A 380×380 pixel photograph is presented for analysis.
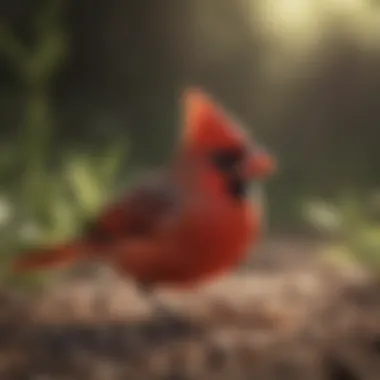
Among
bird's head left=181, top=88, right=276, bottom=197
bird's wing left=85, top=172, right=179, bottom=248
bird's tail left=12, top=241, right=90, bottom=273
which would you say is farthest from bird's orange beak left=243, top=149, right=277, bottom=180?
bird's tail left=12, top=241, right=90, bottom=273

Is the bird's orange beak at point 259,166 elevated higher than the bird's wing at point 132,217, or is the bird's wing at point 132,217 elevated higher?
the bird's orange beak at point 259,166

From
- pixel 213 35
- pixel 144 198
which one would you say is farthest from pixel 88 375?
pixel 213 35

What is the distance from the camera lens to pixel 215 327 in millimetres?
1176

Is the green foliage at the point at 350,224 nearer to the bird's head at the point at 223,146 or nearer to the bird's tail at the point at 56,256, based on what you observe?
the bird's head at the point at 223,146

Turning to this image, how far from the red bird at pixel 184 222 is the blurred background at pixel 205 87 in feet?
0.13

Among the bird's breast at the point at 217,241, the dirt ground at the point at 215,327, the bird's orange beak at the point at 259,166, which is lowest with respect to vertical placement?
the dirt ground at the point at 215,327

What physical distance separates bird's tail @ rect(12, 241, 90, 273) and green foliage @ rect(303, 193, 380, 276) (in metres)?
0.33

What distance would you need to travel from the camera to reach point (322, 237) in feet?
4.00

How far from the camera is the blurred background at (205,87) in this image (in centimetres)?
122

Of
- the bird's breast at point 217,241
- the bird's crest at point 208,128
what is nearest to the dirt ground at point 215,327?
the bird's breast at point 217,241

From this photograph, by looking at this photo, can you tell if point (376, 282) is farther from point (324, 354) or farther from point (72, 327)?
point (72, 327)

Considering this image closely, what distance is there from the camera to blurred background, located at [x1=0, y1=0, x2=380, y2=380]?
1.22 meters

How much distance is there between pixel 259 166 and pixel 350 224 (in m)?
0.16

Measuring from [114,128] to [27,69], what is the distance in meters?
0.15
